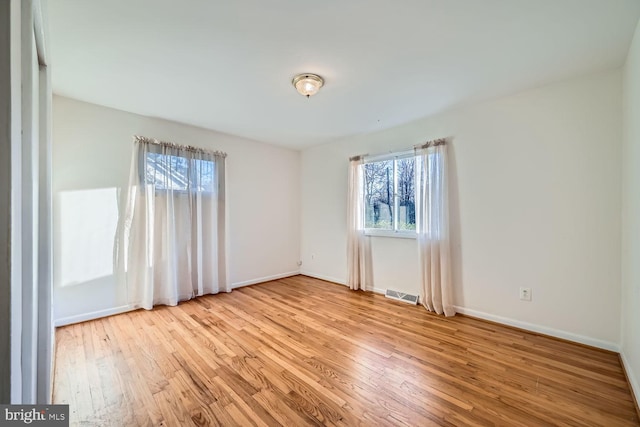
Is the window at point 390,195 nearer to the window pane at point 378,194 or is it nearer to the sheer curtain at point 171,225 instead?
the window pane at point 378,194

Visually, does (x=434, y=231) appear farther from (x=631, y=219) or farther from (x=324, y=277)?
(x=324, y=277)

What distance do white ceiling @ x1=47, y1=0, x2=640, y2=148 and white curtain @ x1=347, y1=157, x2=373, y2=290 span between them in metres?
1.25

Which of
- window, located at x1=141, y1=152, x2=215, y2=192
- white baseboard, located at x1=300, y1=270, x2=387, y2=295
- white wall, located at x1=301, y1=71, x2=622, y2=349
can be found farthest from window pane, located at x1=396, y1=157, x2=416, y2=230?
window, located at x1=141, y1=152, x2=215, y2=192

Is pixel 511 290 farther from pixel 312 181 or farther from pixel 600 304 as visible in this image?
pixel 312 181

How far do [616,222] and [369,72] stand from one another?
245 cm

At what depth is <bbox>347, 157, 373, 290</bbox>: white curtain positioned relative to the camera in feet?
12.6

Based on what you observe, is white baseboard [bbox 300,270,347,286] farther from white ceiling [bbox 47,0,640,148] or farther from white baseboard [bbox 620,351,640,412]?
white baseboard [bbox 620,351,640,412]

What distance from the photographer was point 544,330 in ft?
8.04

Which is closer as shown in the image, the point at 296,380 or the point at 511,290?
the point at 296,380

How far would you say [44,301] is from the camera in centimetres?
129

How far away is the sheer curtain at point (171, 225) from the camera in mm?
3051

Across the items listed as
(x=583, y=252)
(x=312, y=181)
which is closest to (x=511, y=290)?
(x=583, y=252)

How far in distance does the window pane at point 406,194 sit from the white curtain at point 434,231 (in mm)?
224

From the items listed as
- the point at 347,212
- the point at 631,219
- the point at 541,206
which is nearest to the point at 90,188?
the point at 347,212
